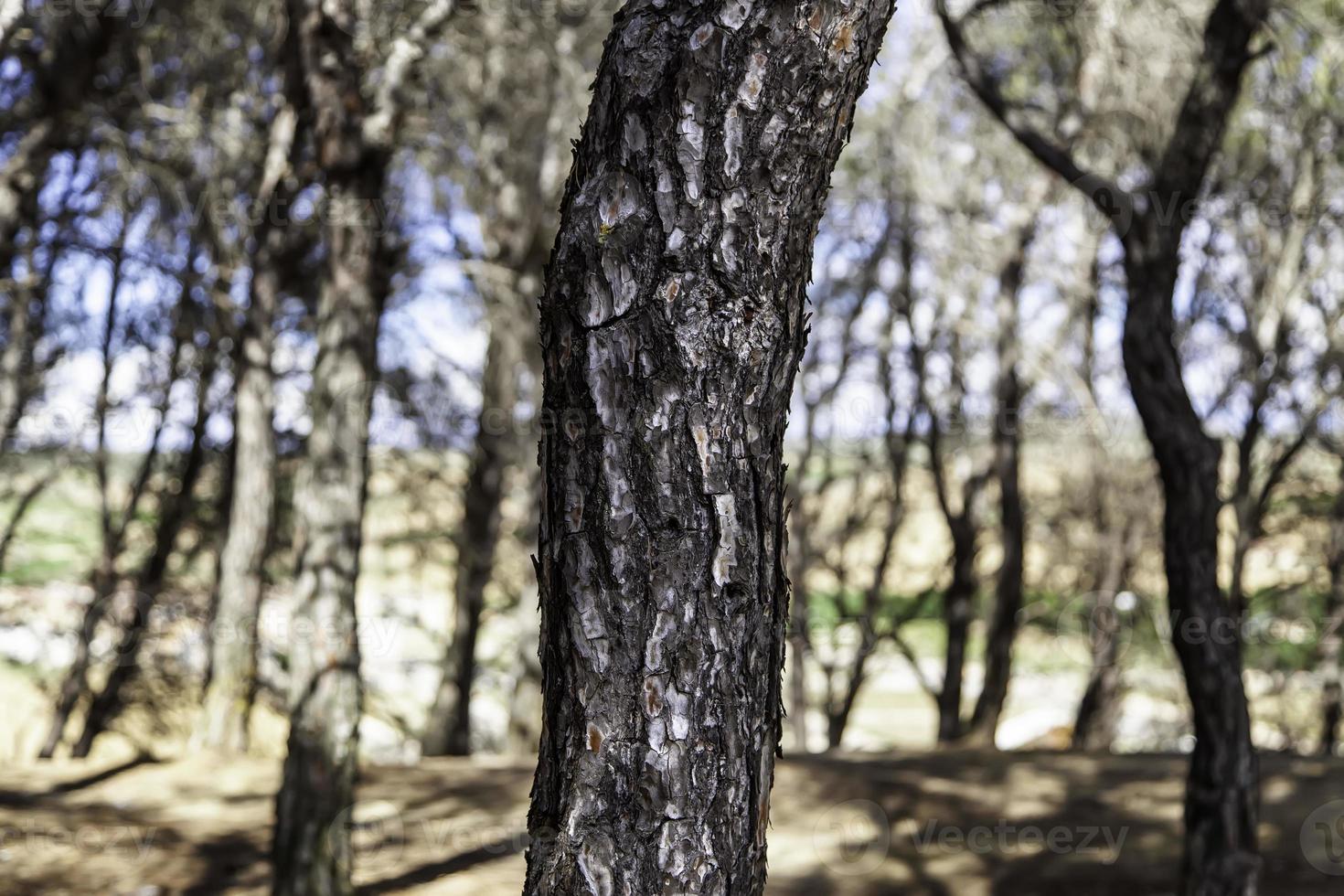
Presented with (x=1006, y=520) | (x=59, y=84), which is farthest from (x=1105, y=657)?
(x=59, y=84)

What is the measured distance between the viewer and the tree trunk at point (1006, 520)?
1083 centimetres

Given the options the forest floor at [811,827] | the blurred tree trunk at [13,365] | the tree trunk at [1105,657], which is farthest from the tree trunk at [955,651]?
the blurred tree trunk at [13,365]

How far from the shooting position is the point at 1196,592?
188 inches

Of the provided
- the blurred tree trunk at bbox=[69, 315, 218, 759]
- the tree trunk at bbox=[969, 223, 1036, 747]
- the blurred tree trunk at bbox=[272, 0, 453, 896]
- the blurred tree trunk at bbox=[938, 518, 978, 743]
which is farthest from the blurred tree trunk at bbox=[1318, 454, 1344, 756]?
the blurred tree trunk at bbox=[69, 315, 218, 759]

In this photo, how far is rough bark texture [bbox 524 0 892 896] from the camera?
2025 mm

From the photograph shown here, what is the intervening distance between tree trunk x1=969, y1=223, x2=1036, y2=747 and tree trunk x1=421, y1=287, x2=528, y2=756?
4622mm

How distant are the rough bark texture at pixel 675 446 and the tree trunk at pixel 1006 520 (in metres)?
9.16

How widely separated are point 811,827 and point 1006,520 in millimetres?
5024

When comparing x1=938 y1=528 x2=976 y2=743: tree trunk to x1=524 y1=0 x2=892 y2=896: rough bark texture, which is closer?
x1=524 y1=0 x2=892 y2=896: rough bark texture

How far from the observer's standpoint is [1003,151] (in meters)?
13.5

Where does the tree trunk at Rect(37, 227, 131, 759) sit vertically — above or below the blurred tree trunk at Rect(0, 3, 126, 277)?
below

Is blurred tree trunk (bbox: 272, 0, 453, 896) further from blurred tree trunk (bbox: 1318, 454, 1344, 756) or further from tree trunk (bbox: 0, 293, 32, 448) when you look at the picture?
blurred tree trunk (bbox: 1318, 454, 1344, 756)

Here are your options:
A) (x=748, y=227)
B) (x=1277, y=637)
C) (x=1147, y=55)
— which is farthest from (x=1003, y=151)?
(x=748, y=227)

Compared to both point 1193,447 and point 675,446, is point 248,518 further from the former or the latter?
point 675,446
